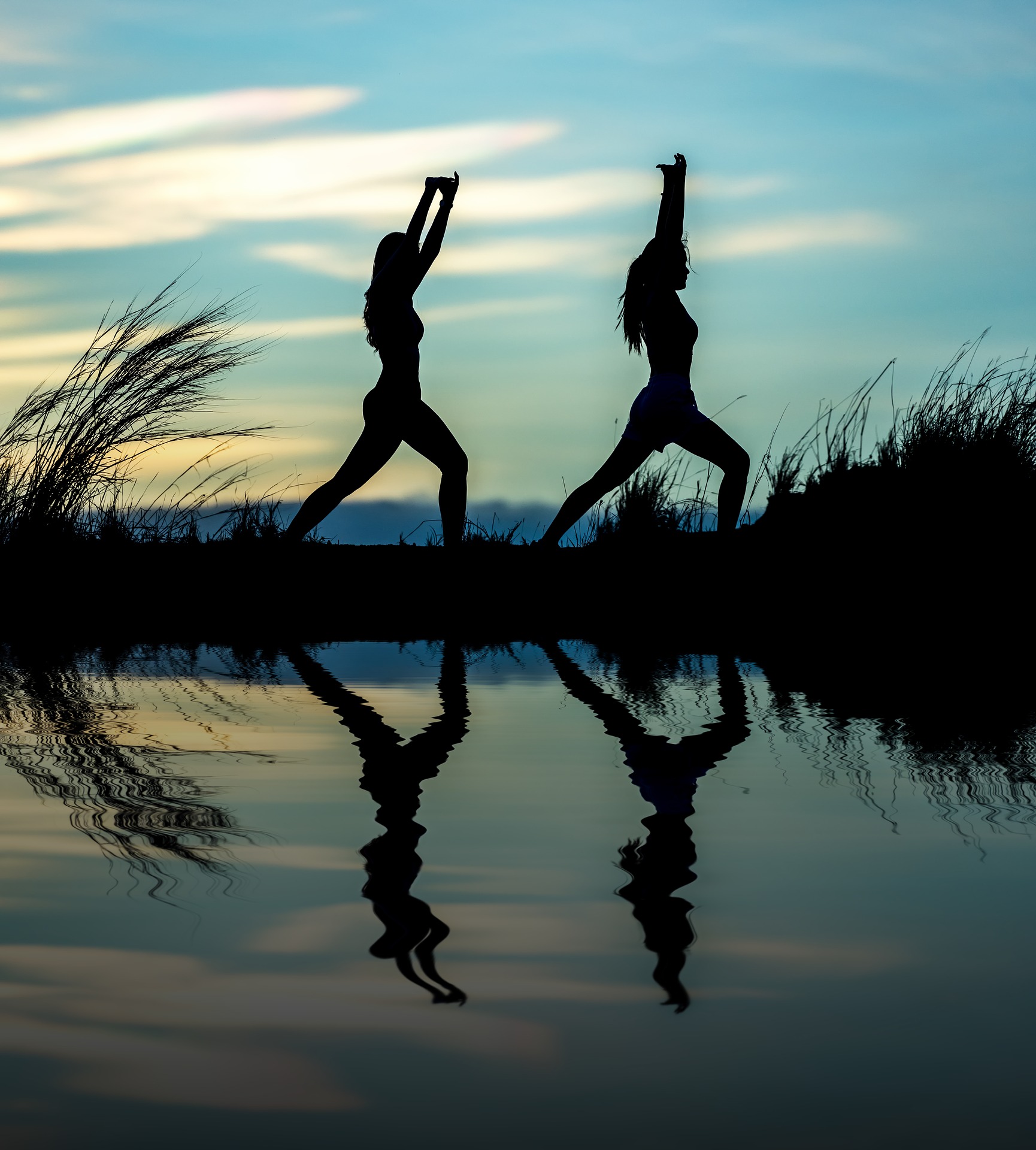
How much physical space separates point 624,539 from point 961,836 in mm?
5849

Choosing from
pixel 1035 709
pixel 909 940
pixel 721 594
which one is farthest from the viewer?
pixel 721 594

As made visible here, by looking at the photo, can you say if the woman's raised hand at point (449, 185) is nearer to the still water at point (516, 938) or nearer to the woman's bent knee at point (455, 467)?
the woman's bent knee at point (455, 467)

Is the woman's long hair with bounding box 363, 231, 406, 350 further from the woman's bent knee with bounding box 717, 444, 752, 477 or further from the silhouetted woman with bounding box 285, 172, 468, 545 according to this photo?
the woman's bent knee with bounding box 717, 444, 752, 477

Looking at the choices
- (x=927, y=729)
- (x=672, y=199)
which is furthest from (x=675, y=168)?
(x=927, y=729)

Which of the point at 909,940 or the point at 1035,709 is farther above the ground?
the point at 1035,709

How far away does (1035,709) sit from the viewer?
11.7ft

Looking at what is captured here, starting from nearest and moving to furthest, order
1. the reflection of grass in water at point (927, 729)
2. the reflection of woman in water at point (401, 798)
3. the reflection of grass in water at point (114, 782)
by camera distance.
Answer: the reflection of woman in water at point (401, 798), the reflection of grass in water at point (114, 782), the reflection of grass in water at point (927, 729)

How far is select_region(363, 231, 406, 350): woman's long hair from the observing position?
20.8 ft

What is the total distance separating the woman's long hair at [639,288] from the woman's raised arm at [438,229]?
2.72 feet

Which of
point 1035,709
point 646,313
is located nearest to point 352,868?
point 1035,709

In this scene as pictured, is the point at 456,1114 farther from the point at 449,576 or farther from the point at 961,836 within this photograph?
the point at 449,576

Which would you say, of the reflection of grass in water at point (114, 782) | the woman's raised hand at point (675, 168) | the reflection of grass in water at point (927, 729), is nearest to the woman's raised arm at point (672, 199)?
the woman's raised hand at point (675, 168)

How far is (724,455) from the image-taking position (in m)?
6.27

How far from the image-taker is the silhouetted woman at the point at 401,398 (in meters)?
6.25
